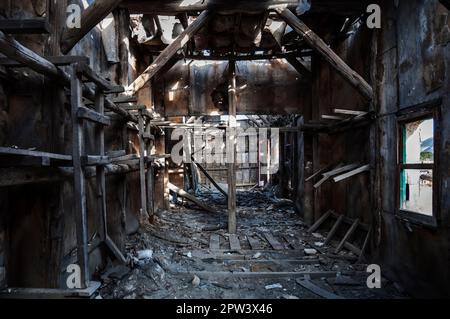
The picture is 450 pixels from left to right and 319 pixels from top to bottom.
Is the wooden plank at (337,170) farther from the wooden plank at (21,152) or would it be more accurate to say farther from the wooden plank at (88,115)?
the wooden plank at (21,152)

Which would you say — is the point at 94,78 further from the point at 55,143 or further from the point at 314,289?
the point at 314,289

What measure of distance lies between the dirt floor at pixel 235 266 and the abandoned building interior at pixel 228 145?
0.13 feet

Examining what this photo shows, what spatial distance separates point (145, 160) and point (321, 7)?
209 inches

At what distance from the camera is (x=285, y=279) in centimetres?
468

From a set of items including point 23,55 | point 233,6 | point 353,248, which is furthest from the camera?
point 353,248

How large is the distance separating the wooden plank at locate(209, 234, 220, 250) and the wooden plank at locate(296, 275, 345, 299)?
7.25ft

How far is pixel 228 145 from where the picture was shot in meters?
7.37

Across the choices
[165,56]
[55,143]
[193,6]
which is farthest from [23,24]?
[193,6]

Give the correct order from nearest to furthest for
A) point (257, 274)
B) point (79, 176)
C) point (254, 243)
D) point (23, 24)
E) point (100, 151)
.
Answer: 1. point (23, 24)
2. point (79, 176)
3. point (100, 151)
4. point (257, 274)
5. point (254, 243)

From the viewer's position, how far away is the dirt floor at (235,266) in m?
4.12

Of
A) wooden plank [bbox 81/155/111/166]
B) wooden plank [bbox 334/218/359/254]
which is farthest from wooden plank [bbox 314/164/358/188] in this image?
wooden plank [bbox 81/155/111/166]

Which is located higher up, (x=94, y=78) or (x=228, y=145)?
(x=94, y=78)

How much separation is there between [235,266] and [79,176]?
140 inches

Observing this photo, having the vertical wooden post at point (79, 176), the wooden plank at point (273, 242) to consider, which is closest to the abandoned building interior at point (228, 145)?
the vertical wooden post at point (79, 176)
